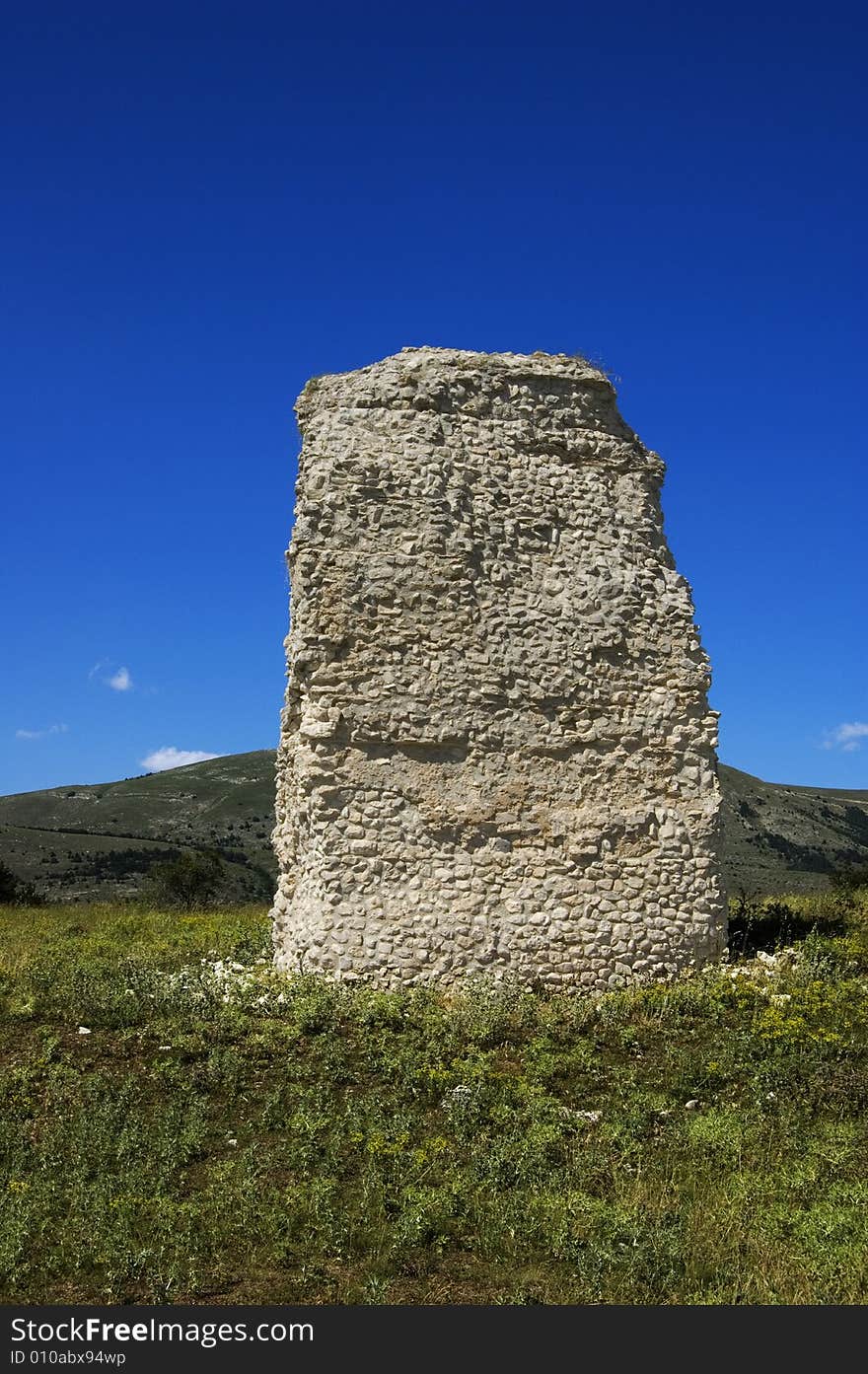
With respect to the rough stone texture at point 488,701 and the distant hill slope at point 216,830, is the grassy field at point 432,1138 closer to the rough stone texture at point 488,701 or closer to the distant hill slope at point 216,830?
the rough stone texture at point 488,701

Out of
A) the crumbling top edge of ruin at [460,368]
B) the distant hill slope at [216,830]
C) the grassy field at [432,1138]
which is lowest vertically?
the grassy field at [432,1138]

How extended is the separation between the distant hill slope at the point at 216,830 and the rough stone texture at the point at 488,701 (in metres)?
20.7

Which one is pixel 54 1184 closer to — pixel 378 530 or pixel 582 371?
pixel 378 530

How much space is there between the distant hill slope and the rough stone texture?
2073 cm

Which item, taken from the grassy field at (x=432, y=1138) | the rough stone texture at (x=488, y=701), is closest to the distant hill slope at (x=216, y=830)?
the rough stone texture at (x=488, y=701)

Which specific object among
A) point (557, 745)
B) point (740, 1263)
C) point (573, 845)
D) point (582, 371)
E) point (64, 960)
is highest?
point (582, 371)

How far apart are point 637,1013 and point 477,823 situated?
2429 mm

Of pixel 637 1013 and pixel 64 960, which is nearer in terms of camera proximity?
pixel 637 1013

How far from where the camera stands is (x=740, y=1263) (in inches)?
226

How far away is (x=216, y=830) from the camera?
5981 cm

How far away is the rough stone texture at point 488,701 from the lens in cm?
1097

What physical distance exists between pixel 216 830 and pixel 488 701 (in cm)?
5077

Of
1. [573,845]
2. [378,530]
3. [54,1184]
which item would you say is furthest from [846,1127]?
[378,530]

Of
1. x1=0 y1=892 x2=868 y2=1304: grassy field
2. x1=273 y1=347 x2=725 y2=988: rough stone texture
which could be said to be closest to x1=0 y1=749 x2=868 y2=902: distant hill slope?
x1=273 y1=347 x2=725 y2=988: rough stone texture
